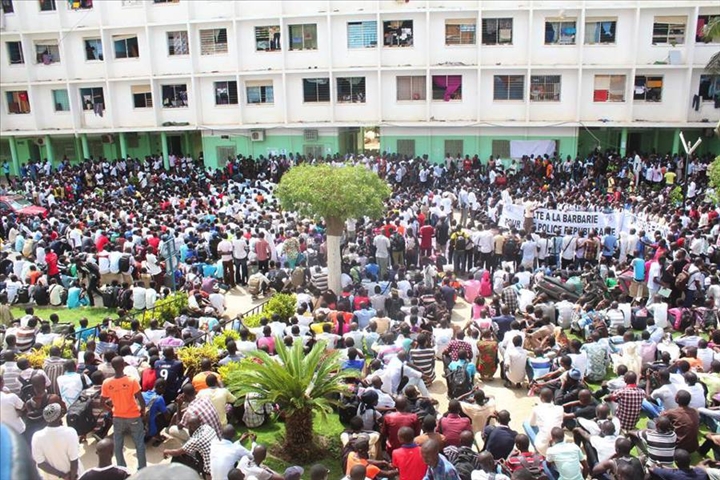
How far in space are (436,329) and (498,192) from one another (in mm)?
12600

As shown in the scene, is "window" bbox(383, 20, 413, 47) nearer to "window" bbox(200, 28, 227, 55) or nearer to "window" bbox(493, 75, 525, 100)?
"window" bbox(493, 75, 525, 100)

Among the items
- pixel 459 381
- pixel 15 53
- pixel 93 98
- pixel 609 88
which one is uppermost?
pixel 15 53

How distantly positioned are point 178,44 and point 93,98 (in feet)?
18.4

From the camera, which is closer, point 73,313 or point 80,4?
point 73,313

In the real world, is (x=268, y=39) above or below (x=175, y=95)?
above

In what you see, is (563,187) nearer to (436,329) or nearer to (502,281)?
(502,281)

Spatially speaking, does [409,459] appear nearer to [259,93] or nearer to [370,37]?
[370,37]

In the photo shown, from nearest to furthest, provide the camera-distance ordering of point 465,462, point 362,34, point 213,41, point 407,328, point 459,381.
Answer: point 465,462 < point 459,381 < point 407,328 < point 362,34 < point 213,41

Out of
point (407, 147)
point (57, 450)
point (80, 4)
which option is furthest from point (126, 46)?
point (57, 450)

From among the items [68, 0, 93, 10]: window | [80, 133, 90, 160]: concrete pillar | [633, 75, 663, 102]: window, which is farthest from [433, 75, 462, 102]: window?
[80, 133, 90, 160]: concrete pillar

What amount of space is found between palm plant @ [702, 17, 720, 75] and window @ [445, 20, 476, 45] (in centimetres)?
968

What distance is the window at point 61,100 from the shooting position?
34.4 meters

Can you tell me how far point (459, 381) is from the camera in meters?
10.2

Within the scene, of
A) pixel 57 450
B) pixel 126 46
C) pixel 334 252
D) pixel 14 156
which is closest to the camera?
pixel 57 450
